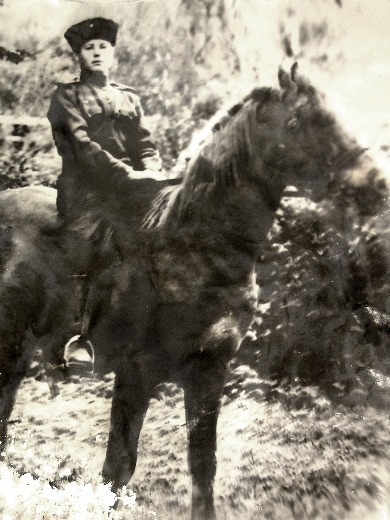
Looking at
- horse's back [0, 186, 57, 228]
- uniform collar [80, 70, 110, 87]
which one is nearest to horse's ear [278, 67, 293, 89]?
uniform collar [80, 70, 110, 87]

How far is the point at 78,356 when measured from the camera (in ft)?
6.72

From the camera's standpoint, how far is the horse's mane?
185cm

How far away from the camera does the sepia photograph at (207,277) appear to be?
191 centimetres

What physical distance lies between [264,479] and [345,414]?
33 cm

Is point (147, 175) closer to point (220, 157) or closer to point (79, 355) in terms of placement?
point (220, 157)

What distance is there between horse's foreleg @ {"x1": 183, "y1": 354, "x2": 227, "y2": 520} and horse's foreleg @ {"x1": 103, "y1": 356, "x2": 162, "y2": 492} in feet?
0.50

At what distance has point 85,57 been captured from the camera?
212cm

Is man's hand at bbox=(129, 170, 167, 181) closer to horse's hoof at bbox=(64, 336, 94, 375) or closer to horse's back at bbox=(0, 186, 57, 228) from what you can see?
horse's back at bbox=(0, 186, 57, 228)

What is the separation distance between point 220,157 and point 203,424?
850 millimetres

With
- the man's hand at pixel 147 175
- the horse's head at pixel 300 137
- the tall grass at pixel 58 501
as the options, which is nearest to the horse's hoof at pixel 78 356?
the tall grass at pixel 58 501

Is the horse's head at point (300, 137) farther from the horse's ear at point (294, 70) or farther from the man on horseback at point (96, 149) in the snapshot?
the man on horseback at point (96, 149)

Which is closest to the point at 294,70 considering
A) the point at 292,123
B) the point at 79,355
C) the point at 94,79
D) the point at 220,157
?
the point at 292,123

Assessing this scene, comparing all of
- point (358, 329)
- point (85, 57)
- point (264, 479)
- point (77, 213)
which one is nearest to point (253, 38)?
point (85, 57)

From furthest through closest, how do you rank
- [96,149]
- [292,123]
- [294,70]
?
[96,149] < [294,70] < [292,123]
